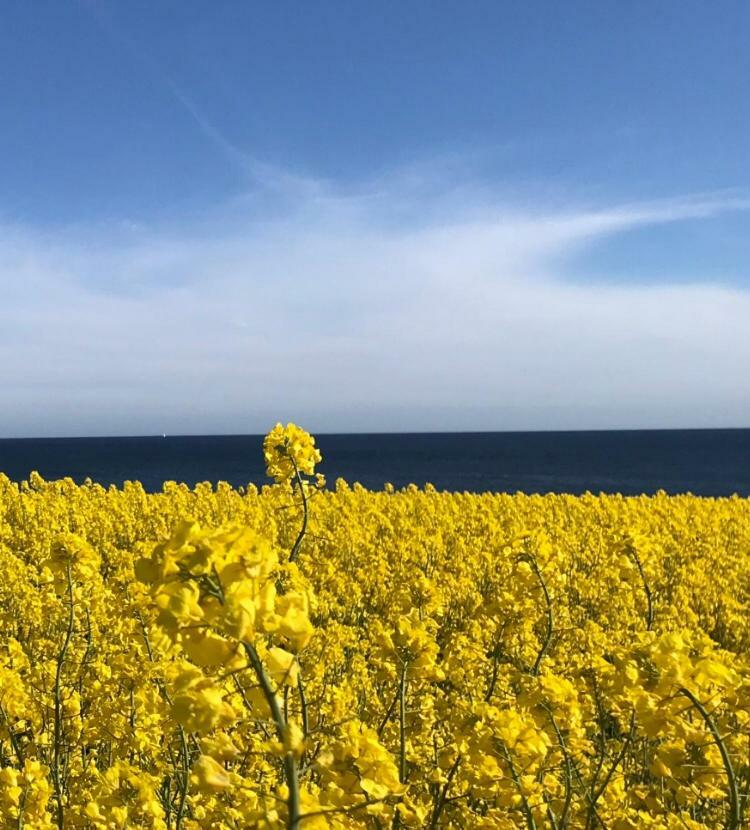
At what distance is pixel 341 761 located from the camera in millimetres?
1798

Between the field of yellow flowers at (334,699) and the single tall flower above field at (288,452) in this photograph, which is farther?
the single tall flower above field at (288,452)

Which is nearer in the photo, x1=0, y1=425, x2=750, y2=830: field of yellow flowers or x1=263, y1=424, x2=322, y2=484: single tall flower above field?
x1=0, y1=425, x2=750, y2=830: field of yellow flowers

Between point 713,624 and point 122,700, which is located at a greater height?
point 122,700

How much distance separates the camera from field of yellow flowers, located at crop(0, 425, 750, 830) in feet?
4.24

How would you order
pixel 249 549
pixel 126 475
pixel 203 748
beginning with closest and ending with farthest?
pixel 249 549 → pixel 203 748 → pixel 126 475

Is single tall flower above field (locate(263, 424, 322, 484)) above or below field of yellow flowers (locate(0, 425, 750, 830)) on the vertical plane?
above

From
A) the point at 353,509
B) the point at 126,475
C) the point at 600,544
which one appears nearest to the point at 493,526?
the point at 600,544

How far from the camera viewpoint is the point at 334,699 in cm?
308

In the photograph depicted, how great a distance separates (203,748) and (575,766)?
2015 millimetres

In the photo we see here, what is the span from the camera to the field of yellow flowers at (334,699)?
129 centimetres

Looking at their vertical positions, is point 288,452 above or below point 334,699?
above

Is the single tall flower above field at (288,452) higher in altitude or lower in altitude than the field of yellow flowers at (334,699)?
higher

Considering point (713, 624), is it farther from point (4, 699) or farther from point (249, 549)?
point (249, 549)

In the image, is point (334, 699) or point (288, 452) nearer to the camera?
point (334, 699)
